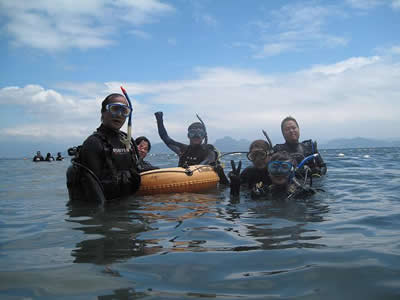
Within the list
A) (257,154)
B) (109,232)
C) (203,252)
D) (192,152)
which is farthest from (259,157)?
(203,252)

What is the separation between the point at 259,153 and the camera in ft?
21.2

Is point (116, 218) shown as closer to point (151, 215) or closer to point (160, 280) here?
point (151, 215)

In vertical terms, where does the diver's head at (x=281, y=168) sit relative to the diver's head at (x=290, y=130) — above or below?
below

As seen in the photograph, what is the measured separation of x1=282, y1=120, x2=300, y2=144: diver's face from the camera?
8508 millimetres

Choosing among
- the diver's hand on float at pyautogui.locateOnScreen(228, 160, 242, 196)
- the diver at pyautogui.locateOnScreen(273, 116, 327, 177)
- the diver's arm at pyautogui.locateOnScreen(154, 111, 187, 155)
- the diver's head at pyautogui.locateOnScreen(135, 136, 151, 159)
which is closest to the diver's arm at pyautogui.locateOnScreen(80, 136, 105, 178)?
the diver's hand on float at pyautogui.locateOnScreen(228, 160, 242, 196)

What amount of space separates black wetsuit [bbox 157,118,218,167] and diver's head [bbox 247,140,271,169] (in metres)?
1.29

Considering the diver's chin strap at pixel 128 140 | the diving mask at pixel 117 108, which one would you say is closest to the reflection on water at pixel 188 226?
the diver's chin strap at pixel 128 140

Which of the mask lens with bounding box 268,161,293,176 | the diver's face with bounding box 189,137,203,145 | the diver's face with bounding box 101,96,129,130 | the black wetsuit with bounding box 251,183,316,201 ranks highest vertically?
the diver's face with bounding box 101,96,129,130

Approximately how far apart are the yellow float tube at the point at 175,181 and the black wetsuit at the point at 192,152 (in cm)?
82

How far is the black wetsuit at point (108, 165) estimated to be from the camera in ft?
16.9

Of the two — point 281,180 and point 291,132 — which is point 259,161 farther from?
point 291,132

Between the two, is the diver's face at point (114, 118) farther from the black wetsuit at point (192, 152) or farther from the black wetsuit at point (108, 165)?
the black wetsuit at point (192, 152)

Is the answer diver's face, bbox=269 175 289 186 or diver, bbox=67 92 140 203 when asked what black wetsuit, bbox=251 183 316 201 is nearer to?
diver's face, bbox=269 175 289 186

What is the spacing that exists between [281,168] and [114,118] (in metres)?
2.88
